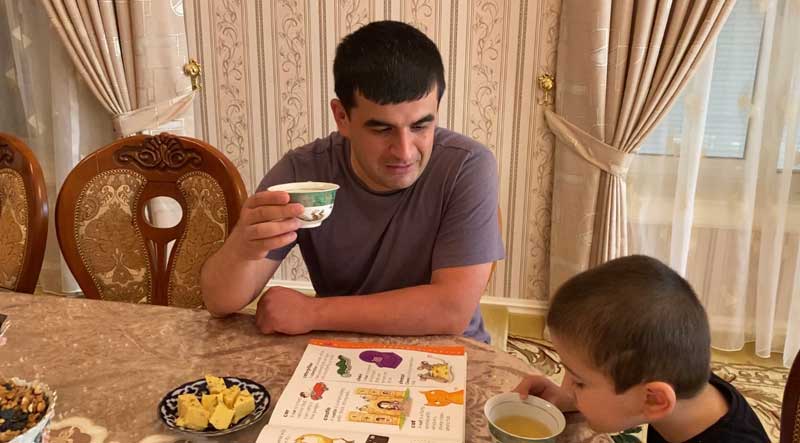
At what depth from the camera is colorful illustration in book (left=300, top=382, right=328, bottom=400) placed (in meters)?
0.96

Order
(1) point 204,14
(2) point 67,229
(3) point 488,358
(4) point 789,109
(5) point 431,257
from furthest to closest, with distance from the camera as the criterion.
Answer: (1) point 204,14
(4) point 789,109
(2) point 67,229
(5) point 431,257
(3) point 488,358

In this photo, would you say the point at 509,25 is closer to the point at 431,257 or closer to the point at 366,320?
the point at 431,257

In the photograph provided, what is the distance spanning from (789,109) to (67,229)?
2472 mm

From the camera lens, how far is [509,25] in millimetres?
2506

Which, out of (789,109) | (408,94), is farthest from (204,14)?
(789,109)

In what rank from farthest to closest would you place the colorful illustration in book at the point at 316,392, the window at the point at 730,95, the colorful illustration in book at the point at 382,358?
the window at the point at 730,95 < the colorful illustration in book at the point at 382,358 < the colorful illustration in book at the point at 316,392

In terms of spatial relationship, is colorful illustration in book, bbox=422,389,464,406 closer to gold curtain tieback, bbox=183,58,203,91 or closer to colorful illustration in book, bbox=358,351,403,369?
colorful illustration in book, bbox=358,351,403,369

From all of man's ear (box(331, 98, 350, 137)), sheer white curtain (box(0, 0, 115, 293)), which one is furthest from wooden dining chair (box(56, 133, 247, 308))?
sheer white curtain (box(0, 0, 115, 293))

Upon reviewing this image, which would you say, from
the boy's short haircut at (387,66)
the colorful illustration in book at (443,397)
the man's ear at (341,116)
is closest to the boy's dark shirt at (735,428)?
the colorful illustration in book at (443,397)

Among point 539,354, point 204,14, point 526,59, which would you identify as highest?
point 204,14

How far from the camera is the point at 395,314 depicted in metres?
1.18

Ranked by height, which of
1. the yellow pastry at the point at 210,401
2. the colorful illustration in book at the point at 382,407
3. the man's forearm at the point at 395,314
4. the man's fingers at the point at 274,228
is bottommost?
the colorful illustration in book at the point at 382,407

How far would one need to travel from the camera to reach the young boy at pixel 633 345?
0.85 metres

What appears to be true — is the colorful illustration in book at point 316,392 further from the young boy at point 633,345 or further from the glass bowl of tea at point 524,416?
the young boy at point 633,345
